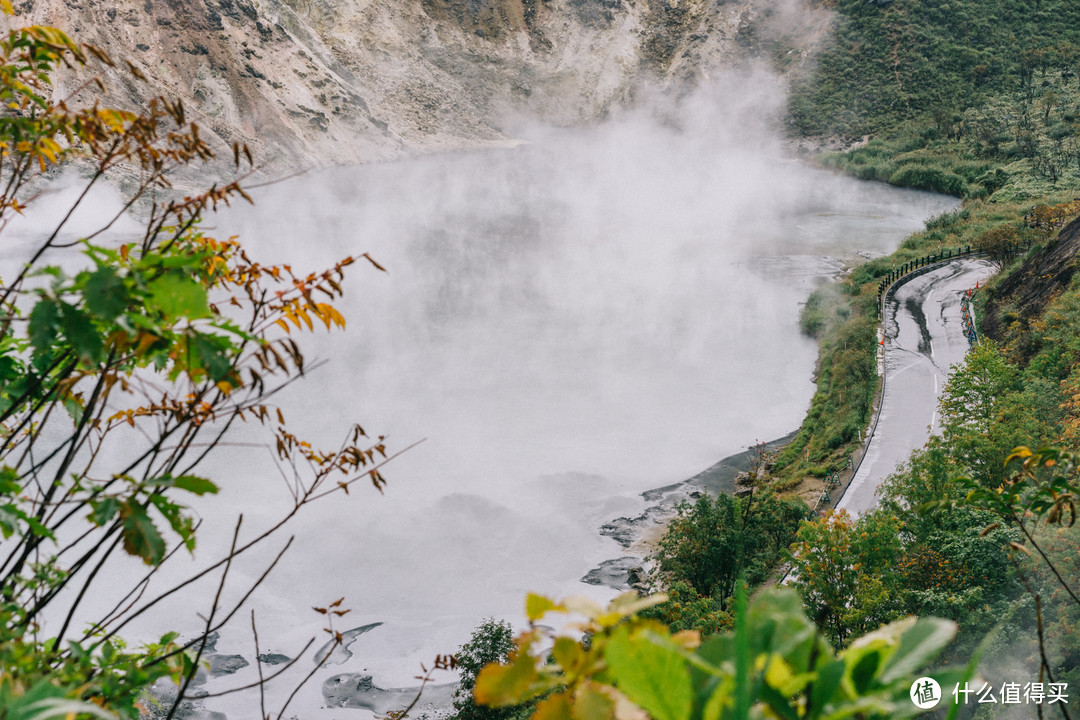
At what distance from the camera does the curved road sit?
20098mm

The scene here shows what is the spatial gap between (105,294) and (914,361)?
29.0 meters

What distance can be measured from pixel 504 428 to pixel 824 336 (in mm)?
17197

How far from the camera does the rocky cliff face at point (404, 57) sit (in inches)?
2295

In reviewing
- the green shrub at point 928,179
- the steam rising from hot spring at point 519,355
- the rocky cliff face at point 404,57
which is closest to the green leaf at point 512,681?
the steam rising from hot spring at point 519,355

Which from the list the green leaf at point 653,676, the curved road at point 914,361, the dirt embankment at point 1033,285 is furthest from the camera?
the dirt embankment at point 1033,285

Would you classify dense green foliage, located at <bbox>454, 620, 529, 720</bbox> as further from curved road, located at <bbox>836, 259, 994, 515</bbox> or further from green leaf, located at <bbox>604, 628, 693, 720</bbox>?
green leaf, located at <bbox>604, 628, 693, 720</bbox>

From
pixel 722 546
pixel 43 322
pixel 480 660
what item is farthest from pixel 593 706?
pixel 722 546

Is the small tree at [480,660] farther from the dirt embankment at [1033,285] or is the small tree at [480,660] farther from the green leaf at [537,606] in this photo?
the dirt embankment at [1033,285]

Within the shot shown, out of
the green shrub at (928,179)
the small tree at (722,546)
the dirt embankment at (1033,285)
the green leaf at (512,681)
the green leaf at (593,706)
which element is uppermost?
the green shrub at (928,179)

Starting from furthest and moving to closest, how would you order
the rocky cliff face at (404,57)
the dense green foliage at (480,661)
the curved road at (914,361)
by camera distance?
A: the rocky cliff face at (404,57)
the curved road at (914,361)
the dense green foliage at (480,661)

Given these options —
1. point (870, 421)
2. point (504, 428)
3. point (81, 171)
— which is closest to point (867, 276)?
point (870, 421)

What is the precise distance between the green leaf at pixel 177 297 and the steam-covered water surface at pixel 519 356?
49.5 ft

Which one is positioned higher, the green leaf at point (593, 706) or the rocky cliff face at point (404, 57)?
the rocky cliff face at point (404, 57)

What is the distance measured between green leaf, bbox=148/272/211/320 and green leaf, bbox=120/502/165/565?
620 millimetres
